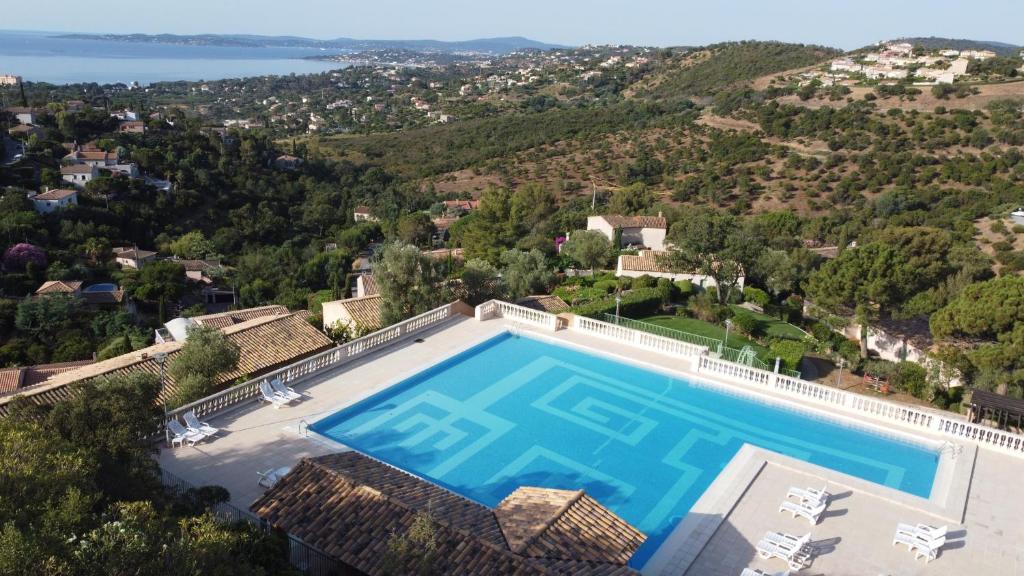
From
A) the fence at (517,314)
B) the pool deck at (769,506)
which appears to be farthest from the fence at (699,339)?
the pool deck at (769,506)

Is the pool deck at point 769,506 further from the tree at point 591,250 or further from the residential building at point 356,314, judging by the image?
the tree at point 591,250

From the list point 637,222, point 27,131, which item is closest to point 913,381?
point 637,222

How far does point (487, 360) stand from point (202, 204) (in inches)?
2135

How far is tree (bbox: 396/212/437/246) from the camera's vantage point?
53.8 metres

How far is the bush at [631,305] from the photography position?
75.2 ft

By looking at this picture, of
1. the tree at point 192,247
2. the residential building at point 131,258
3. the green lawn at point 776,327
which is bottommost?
the tree at point 192,247

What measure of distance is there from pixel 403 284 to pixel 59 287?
29.0 metres

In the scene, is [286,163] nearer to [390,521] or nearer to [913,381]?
[913,381]

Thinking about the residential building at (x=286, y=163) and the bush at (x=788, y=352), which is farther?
the residential building at (x=286, y=163)

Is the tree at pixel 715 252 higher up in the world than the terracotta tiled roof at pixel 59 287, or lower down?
higher up

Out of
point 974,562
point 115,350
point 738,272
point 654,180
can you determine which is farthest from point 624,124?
point 974,562

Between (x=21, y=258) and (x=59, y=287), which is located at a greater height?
(x=21, y=258)

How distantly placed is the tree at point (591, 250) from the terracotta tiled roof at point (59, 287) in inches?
1111

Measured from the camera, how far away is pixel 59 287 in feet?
130
